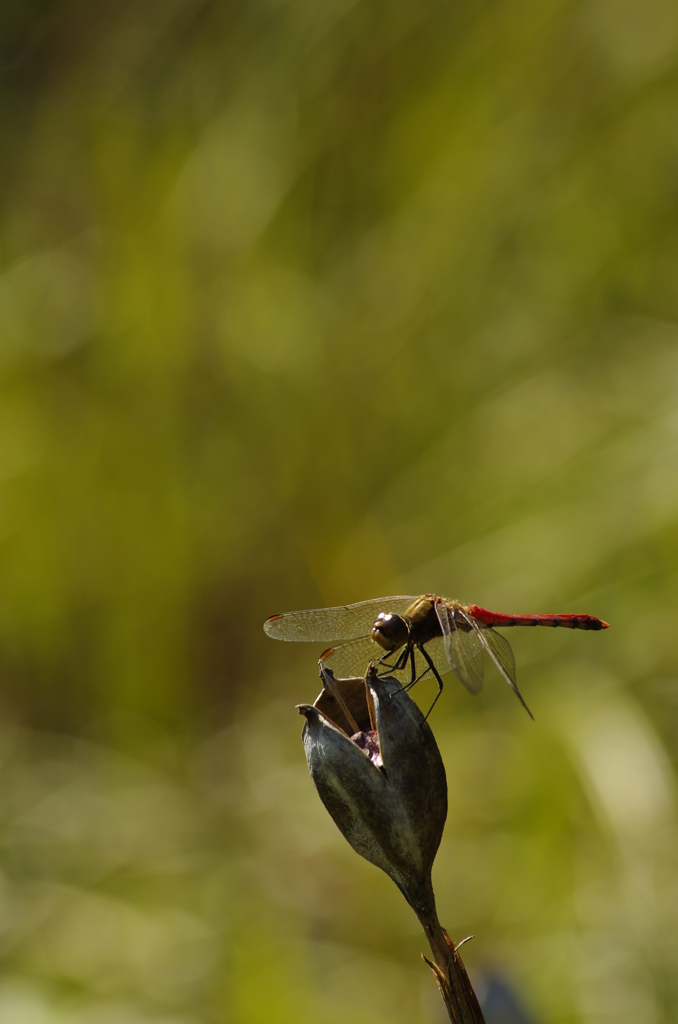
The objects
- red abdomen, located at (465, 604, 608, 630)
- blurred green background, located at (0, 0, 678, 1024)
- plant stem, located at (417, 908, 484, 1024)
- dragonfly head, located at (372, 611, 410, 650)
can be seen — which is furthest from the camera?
blurred green background, located at (0, 0, 678, 1024)

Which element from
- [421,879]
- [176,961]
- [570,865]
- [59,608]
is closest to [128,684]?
[59,608]

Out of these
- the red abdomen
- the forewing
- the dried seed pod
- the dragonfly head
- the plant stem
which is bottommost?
the plant stem

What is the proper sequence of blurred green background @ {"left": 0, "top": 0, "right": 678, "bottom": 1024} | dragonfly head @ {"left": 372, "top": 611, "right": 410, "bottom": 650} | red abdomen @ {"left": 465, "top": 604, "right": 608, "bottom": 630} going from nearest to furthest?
1. dragonfly head @ {"left": 372, "top": 611, "right": 410, "bottom": 650}
2. red abdomen @ {"left": 465, "top": 604, "right": 608, "bottom": 630}
3. blurred green background @ {"left": 0, "top": 0, "right": 678, "bottom": 1024}

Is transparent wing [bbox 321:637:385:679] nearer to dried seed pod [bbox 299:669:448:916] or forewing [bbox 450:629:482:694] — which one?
forewing [bbox 450:629:482:694]

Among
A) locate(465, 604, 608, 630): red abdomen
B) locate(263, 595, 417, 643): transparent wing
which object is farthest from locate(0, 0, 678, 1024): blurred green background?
locate(263, 595, 417, 643): transparent wing

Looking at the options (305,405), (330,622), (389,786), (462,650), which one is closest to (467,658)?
(462,650)

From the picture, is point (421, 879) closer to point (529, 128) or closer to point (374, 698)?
point (374, 698)
